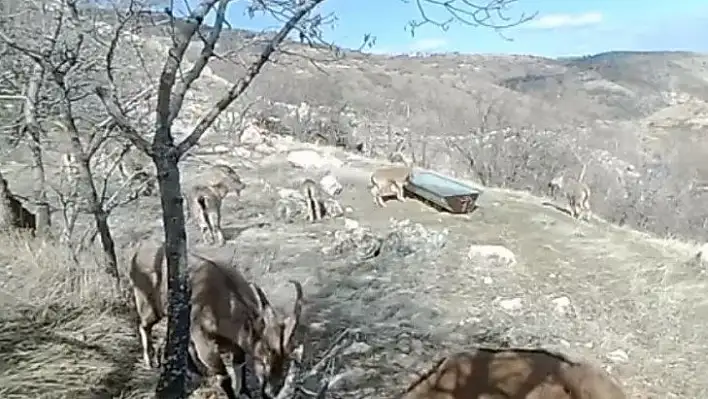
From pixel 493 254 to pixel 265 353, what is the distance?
6.00 m

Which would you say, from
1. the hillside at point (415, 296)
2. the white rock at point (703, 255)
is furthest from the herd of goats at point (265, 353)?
the white rock at point (703, 255)

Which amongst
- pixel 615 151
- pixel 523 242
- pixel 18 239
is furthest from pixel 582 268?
pixel 615 151

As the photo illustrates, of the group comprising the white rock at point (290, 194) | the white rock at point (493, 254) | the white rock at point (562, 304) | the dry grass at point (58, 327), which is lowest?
the white rock at point (562, 304)

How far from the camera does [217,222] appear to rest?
9844 millimetres

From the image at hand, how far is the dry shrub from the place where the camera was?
4637mm

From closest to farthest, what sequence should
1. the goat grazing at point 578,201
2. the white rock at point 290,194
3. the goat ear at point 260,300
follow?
1. the goat ear at point 260,300
2. the white rock at point 290,194
3. the goat grazing at point 578,201

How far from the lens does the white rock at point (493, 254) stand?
980 centimetres

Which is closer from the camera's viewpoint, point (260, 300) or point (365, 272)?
point (260, 300)

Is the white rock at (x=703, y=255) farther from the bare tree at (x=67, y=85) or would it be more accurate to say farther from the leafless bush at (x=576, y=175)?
the leafless bush at (x=576, y=175)

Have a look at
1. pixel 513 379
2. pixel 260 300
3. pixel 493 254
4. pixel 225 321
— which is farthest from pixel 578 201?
pixel 513 379

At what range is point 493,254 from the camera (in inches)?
390

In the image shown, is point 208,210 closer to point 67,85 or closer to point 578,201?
point 67,85

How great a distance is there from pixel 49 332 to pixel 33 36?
7.04 feet

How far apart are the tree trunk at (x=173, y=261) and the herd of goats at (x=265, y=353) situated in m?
0.47
